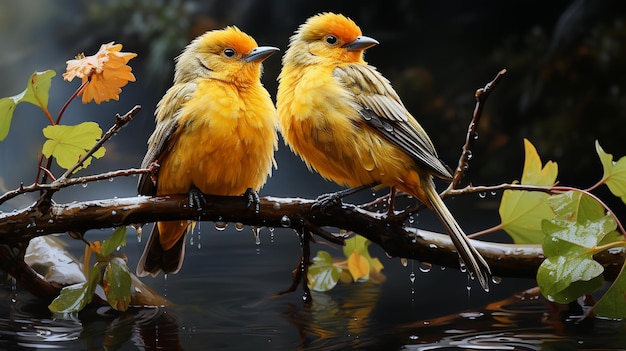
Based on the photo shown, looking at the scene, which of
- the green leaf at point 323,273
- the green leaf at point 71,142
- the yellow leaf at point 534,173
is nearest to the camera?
the green leaf at point 71,142

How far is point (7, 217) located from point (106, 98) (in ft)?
0.96

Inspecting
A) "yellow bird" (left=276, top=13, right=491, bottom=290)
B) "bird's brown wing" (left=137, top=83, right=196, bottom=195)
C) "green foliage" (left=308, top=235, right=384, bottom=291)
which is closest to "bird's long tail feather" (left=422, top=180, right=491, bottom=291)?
"yellow bird" (left=276, top=13, right=491, bottom=290)

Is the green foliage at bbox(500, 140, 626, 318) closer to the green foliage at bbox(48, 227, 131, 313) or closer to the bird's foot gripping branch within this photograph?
the bird's foot gripping branch

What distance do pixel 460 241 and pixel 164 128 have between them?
631 mm

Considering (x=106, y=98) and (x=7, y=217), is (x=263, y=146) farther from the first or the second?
(x=7, y=217)

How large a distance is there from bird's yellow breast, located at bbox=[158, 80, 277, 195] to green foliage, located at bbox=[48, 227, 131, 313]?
15cm

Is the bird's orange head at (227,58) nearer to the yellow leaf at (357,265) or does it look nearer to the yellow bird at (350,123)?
the yellow bird at (350,123)

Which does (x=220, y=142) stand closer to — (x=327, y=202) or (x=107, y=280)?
(x=327, y=202)

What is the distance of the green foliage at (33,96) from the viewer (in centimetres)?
144

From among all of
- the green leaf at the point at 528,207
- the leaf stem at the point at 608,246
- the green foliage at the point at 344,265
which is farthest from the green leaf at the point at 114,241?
the leaf stem at the point at 608,246

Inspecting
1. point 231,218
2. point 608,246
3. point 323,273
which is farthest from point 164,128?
point 608,246

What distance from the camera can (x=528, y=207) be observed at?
170 centimetres

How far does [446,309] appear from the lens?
181cm

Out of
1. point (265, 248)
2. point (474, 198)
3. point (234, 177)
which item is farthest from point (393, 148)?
point (474, 198)
